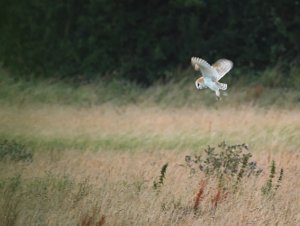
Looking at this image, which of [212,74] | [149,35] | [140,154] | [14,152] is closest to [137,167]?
[140,154]

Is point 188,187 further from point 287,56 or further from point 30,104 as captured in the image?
point 287,56

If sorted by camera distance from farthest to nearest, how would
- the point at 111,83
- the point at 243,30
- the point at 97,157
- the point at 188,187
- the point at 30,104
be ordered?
the point at 243,30 < the point at 111,83 < the point at 30,104 < the point at 97,157 < the point at 188,187

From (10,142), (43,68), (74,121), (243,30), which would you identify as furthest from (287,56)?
(10,142)

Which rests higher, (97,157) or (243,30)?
(243,30)

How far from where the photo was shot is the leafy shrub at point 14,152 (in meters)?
10.0

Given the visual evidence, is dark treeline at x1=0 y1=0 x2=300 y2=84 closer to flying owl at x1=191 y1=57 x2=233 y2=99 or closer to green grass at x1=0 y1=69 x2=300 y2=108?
green grass at x1=0 y1=69 x2=300 y2=108

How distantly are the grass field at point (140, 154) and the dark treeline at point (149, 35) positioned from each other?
96.7 inches

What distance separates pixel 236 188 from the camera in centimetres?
825

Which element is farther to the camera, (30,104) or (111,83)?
(111,83)

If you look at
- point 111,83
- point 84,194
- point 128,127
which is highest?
point 111,83

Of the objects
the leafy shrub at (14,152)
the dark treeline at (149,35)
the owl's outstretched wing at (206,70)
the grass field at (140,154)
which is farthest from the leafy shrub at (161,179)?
the dark treeline at (149,35)

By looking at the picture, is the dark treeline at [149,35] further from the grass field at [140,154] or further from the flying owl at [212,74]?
the flying owl at [212,74]

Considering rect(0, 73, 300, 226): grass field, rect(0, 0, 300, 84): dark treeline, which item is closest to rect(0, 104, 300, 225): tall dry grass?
rect(0, 73, 300, 226): grass field

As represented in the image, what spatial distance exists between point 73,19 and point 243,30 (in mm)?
4125
